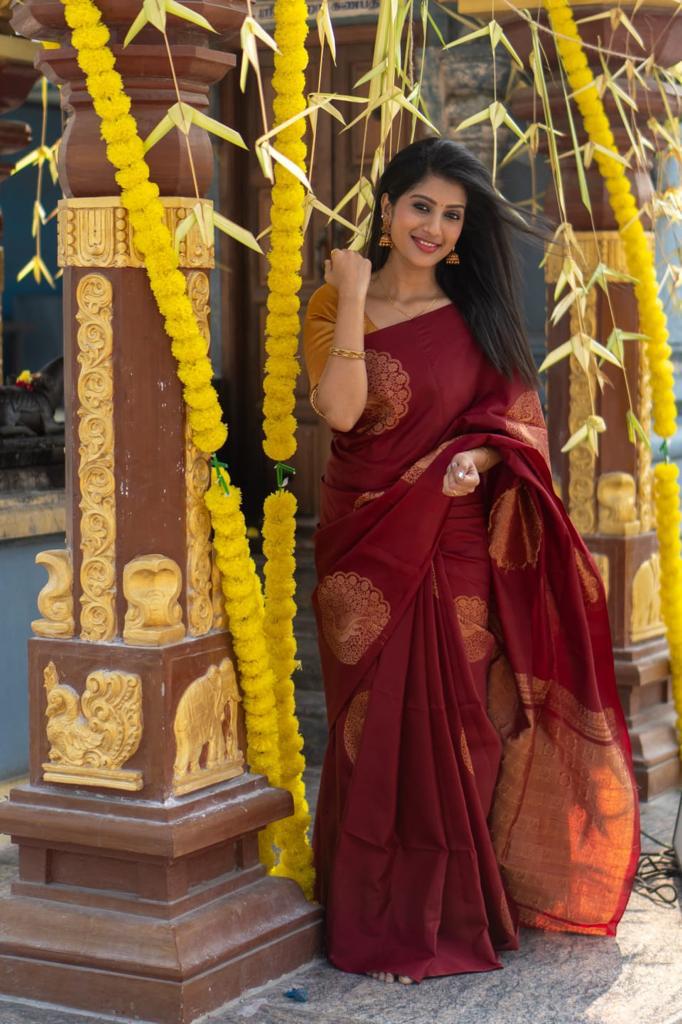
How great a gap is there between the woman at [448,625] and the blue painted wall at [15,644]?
1576 mm

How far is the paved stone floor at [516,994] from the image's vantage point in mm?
3441

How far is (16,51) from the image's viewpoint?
5.29 m

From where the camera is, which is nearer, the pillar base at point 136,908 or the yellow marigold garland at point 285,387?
the pillar base at point 136,908

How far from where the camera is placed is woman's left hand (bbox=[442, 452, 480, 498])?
3.64 meters

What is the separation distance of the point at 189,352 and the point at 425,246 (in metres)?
0.70

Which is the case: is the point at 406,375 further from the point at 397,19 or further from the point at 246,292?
the point at 246,292

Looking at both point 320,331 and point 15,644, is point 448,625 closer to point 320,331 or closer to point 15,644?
point 320,331

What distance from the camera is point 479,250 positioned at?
3.95m

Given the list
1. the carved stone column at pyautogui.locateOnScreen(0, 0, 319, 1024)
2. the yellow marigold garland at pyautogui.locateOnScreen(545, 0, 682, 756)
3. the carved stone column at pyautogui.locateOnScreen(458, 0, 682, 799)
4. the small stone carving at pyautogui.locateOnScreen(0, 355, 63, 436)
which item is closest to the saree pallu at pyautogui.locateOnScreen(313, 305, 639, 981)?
the carved stone column at pyautogui.locateOnScreen(0, 0, 319, 1024)

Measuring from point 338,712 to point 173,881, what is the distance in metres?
0.63

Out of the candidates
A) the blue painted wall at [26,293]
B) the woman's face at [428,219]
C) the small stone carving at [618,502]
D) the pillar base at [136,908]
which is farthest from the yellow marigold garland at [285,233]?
the blue painted wall at [26,293]

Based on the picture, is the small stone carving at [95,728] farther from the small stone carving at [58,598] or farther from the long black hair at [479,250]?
the long black hair at [479,250]

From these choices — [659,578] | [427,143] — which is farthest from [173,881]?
[659,578]

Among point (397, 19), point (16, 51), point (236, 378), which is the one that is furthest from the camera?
point (236, 378)
